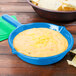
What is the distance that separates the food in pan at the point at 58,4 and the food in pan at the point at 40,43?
0.20 m

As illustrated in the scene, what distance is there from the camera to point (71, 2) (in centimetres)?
109

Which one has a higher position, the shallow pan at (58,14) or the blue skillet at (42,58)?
the shallow pan at (58,14)

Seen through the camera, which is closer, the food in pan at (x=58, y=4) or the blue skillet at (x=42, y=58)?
the blue skillet at (x=42, y=58)

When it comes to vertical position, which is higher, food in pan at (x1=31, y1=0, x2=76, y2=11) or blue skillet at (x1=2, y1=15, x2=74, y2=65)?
food in pan at (x1=31, y1=0, x2=76, y2=11)

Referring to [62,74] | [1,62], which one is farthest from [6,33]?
[62,74]

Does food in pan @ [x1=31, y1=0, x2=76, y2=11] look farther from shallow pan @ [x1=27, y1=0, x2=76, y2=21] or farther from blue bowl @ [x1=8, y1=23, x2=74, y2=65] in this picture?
blue bowl @ [x1=8, y1=23, x2=74, y2=65]

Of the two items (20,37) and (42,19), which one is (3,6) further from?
(20,37)

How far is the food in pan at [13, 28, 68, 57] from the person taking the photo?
31.4 inches

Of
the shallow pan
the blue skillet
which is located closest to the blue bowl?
the blue skillet

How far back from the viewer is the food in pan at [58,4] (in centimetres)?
108

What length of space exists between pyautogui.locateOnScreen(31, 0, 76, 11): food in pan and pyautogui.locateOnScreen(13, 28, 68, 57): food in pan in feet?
0.66

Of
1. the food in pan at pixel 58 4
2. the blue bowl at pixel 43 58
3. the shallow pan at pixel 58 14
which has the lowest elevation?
the blue bowl at pixel 43 58

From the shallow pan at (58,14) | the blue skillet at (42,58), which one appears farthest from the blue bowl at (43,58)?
the shallow pan at (58,14)

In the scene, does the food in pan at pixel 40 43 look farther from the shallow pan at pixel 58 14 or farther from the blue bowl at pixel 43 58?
the shallow pan at pixel 58 14
